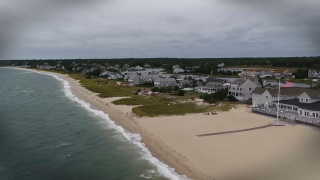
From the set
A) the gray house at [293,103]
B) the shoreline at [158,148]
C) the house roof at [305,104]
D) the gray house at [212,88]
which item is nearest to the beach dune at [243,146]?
the shoreline at [158,148]

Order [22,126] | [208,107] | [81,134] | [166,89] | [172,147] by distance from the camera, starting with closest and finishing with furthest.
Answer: [172,147] < [81,134] < [22,126] < [208,107] < [166,89]

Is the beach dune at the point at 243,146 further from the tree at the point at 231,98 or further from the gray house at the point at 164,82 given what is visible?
the gray house at the point at 164,82

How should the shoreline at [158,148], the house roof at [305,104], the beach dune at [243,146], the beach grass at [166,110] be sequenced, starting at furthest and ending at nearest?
the beach grass at [166,110] < the house roof at [305,104] < the shoreline at [158,148] < the beach dune at [243,146]

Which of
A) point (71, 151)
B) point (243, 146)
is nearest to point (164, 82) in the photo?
point (243, 146)

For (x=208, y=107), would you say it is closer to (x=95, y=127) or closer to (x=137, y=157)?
(x=95, y=127)

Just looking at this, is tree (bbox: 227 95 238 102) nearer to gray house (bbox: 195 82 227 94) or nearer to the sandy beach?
gray house (bbox: 195 82 227 94)

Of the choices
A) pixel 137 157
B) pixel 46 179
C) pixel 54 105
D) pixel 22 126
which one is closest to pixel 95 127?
pixel 22 126
